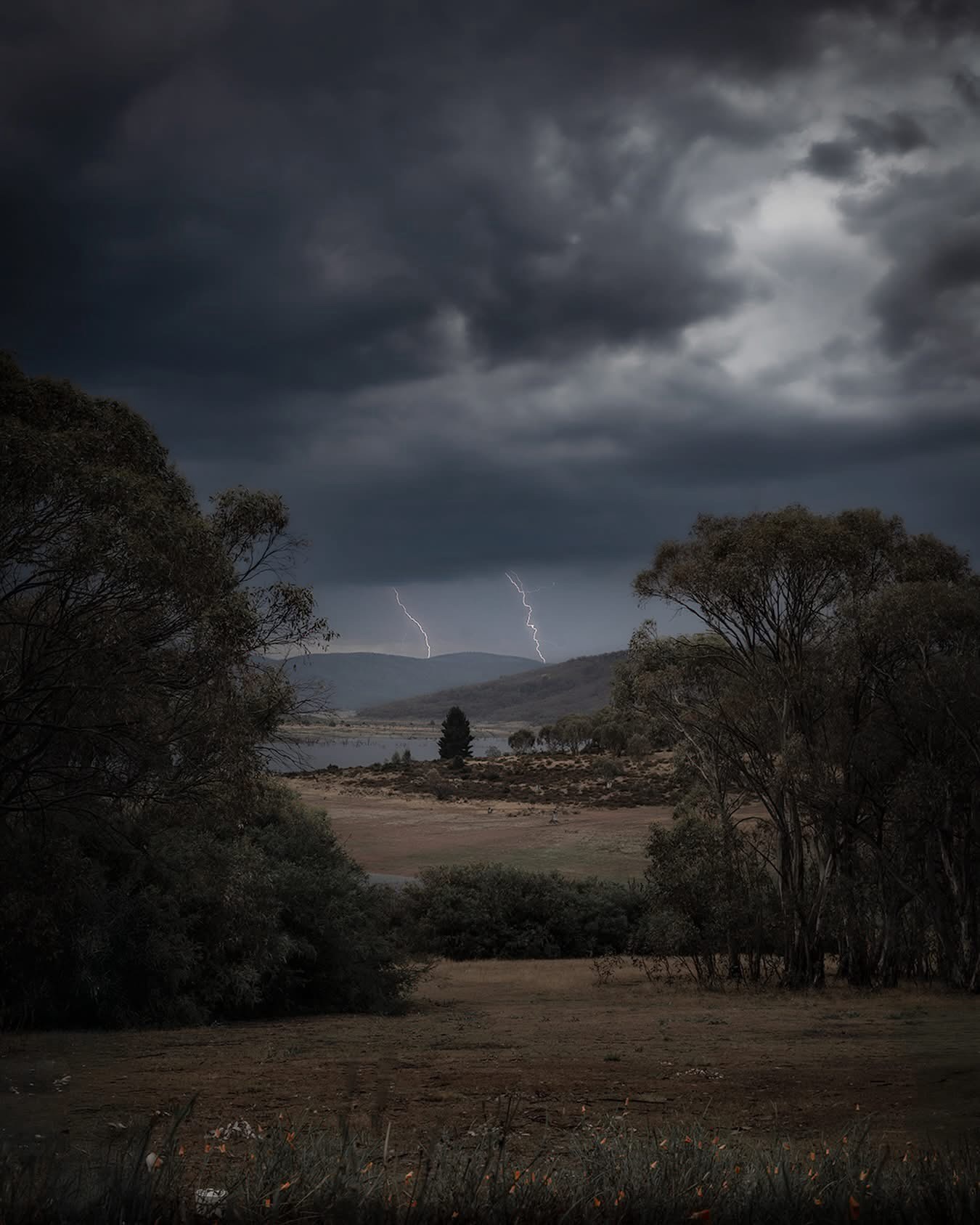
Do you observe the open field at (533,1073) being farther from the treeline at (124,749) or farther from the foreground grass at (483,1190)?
the treeline at (124,749)

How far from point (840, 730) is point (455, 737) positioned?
9319cm

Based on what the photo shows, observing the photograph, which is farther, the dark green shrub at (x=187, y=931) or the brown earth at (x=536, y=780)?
the brown earth at (x=536, y=780)

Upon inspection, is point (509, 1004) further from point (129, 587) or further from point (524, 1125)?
point (524, 1125)

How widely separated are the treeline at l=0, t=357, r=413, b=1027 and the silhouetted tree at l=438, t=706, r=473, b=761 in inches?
3728

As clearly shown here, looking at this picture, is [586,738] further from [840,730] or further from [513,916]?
[840,730]

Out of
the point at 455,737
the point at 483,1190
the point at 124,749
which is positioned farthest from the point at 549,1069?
the point at 455,737

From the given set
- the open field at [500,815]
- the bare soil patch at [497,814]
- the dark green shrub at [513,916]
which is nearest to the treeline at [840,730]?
the dark green shrub at [513,916]

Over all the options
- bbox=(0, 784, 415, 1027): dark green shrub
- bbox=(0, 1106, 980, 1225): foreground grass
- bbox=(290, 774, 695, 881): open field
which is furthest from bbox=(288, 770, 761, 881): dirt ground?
bbox=(0, 1106, 980, 1225): foreground grass

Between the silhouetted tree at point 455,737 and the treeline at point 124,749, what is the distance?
94.7m

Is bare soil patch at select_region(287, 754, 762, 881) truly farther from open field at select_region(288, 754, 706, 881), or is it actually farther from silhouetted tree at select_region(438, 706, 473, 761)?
silhouetted tree at select_region(438, 706, 473, 761)

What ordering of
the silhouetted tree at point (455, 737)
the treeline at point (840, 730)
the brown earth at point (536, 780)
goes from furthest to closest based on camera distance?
1. the silhouetted tree at point (455, 737)
2. the brown earth at point (536, 780)
3. the treeline at point (840, 730)

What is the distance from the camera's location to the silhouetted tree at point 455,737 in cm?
11356

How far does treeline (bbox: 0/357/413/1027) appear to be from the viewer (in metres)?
13.7

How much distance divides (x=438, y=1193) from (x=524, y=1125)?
3.58m
